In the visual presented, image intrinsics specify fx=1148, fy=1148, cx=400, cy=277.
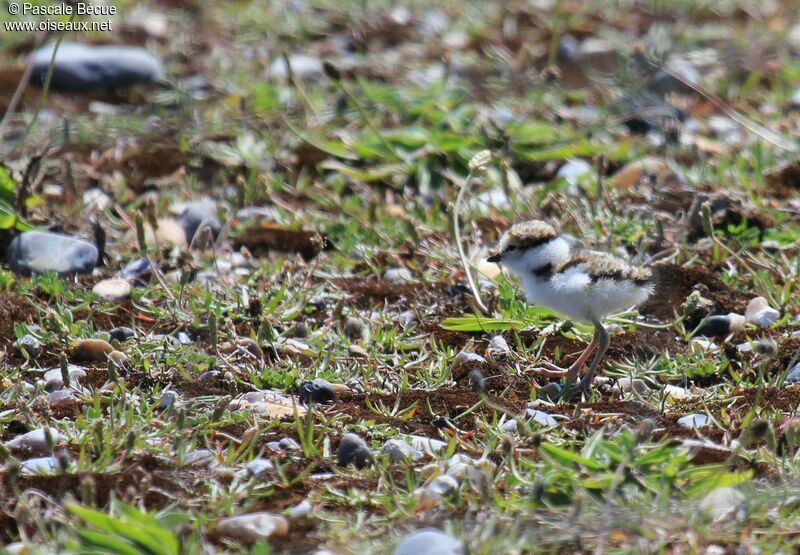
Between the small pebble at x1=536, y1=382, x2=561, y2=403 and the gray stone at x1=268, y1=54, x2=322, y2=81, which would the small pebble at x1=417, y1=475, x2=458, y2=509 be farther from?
the gray stone at x1=268, y1=54, x2=322, y2=81

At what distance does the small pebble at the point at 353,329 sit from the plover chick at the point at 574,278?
2.05 ft

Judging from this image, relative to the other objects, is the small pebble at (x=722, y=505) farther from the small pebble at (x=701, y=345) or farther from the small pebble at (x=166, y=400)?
the small pebble at (x=166, y=400)

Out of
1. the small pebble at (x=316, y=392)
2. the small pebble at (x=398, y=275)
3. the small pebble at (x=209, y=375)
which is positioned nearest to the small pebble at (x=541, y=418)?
the small pebble at (x=316, y=392)

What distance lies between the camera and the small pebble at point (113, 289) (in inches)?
175

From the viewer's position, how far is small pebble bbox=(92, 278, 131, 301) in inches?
175

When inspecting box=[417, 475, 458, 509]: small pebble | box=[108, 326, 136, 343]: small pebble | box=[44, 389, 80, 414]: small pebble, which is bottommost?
box=[108, 326, 136, 343]: small pebble

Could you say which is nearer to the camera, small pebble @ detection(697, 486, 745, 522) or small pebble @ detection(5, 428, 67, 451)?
small pebble @ detection(697, 486, 745, 522)

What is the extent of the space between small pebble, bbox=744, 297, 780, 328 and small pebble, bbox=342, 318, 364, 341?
143cm

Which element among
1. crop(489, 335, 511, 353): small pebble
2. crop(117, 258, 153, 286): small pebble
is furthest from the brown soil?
crop(117, 258, 153, 286): small pebble

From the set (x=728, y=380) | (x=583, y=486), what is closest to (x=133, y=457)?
(x=583, y=486)

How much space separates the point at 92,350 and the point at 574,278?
1.67m

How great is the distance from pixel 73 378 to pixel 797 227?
3.06 meters

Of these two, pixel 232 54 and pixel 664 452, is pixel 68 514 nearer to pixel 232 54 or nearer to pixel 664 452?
pixel 664 452

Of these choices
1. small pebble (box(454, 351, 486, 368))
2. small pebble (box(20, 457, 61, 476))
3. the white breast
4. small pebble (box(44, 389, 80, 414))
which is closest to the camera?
small pebble (box(20, 457, 61, 476))
